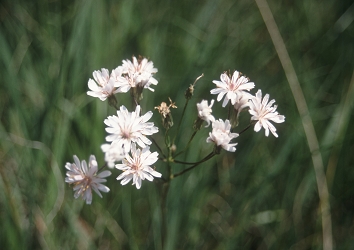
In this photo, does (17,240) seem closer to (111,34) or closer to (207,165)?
(207,165)

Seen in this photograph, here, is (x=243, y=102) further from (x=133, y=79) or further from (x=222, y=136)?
(x=133, y=79)

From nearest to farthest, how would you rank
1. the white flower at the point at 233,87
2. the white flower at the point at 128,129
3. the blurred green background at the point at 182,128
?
the white flower at the point at 128,129, the white flower at the point at 233,87, the blurred green background at the point at 182,128

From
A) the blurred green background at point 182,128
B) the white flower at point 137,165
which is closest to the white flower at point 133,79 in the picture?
the white flower at point 137,165

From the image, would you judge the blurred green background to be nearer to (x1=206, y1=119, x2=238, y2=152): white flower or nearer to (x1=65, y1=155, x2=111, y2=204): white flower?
(x1=65, y1=155, x2=111, y2=204): white flower

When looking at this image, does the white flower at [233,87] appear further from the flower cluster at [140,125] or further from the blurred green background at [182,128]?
the blurred green background at [182,128]

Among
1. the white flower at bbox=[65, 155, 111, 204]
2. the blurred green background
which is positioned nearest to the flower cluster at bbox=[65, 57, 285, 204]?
the white flower at bbox=[65, 155, 111, 204]

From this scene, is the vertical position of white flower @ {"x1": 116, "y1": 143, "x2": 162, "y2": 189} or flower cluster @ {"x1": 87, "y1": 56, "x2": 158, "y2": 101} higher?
flower cluster @ {"x1": 87, "y1": 56, "x2": 158, "y2": 101}
